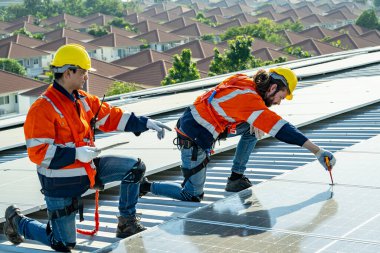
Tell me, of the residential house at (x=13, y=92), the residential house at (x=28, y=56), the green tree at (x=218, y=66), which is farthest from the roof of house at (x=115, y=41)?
the green tree at (x=218, y=66)

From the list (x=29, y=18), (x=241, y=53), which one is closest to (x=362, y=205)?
(x=241, y=53)

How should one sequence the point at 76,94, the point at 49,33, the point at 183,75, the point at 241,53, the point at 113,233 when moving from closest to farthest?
the point at 76,94 < the point at 113,233 < the point at 183,75 < the point at 241,53 < the point at 49,33

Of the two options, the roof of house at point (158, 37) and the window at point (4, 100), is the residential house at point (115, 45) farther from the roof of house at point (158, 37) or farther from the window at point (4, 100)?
the window at point (4, 100)

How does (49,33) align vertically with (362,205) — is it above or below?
above

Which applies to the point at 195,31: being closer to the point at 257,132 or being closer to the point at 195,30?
the point at 195,30

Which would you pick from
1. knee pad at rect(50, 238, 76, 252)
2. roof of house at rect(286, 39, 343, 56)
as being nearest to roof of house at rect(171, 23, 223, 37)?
roof of house at rect(286, 39, 343, 56)

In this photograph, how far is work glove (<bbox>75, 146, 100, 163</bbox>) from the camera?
5570 millimetres

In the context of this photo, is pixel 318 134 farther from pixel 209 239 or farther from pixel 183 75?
pixel 183 75

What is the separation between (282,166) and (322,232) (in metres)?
2.79

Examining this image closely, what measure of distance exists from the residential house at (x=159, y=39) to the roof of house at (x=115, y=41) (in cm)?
232

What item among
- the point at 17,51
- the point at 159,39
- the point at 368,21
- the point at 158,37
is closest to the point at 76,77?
the point at 17,51

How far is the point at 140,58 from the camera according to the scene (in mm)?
60562

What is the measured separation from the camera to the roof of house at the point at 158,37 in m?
81.9

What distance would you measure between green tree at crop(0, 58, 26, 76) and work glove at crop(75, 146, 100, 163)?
5571 centimetres
